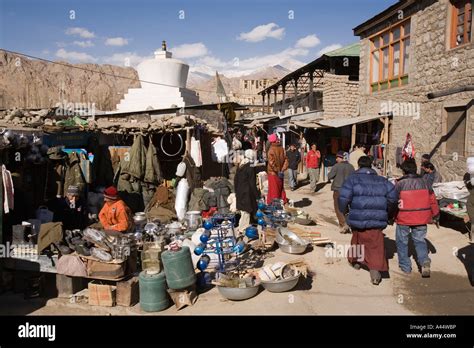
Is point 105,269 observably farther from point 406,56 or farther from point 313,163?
point 406,56

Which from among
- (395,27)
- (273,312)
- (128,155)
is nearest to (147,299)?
(273,312)

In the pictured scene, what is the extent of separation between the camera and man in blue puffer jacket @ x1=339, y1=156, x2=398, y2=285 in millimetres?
5695

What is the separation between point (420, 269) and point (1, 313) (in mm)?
6661

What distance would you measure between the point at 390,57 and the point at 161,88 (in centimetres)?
900

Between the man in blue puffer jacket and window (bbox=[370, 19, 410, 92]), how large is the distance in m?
9.02

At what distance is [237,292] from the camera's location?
205 inches

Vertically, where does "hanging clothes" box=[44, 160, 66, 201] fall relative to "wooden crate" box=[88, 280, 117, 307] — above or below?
above

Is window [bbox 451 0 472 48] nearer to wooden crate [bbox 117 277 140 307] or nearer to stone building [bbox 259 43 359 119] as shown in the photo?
stone building [bbox 259 43 359 119]

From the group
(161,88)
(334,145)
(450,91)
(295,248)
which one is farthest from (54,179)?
(334,145)

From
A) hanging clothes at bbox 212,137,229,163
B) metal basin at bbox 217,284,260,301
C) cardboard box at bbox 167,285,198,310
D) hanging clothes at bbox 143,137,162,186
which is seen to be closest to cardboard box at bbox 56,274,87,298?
cardboard box at bbox 167,285,198,310

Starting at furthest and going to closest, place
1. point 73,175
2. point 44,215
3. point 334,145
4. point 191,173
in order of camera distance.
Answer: point 334,145, point 191,173, point 73,175, point 44,215

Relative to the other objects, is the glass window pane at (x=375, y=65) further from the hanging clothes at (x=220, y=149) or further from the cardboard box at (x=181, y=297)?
the cardboard box at (x=181, y=297)

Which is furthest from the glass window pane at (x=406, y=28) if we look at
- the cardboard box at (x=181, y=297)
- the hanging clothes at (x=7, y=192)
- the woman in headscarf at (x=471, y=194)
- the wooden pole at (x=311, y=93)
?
the hanging clothes at (x=7, y=192)

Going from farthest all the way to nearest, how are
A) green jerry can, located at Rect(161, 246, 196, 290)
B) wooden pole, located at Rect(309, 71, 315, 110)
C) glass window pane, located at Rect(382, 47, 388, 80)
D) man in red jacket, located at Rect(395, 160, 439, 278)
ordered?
wooden pole, located at Rect(309, 71, 315, 110)
glass window pane, located at Rect(382, 47, 388, 80)
man in red jacket, located at Rect(395, 160, 439, 278)
green jerry can, located at Rect(161, 246, 196, 290)
